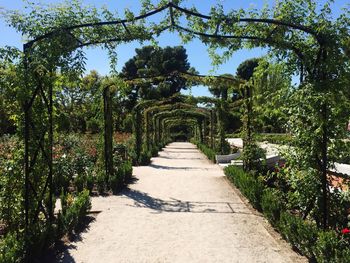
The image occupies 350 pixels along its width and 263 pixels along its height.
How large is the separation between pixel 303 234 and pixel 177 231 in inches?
73.9

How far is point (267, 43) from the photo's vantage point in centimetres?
516

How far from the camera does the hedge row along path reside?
14.3ft

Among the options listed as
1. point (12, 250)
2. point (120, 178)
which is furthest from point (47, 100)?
point (120, 178)

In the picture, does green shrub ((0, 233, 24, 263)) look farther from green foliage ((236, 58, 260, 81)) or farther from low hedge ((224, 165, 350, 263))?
green foliage ((236, 58, 260, 81))

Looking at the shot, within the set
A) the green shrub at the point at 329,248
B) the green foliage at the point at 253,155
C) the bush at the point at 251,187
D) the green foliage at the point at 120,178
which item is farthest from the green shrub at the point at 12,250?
the green foliage at the point at 253,155

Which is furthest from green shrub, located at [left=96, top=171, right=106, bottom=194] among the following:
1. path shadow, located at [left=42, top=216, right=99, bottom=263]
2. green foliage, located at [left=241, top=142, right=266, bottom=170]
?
green foliage, located at [left=241, top=142, right=266, bottom=170]

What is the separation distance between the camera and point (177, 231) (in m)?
5.35

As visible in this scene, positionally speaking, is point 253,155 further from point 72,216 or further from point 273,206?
point 72,216

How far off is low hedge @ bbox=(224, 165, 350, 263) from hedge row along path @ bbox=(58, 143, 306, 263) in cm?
16

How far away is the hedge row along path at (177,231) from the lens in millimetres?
4344

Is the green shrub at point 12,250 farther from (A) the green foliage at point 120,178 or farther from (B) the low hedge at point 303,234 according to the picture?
(A) the green foliage at point 120,178

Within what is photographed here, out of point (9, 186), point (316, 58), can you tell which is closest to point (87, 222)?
point (9, 186)

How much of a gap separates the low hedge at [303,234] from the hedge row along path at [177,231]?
16 centimetres

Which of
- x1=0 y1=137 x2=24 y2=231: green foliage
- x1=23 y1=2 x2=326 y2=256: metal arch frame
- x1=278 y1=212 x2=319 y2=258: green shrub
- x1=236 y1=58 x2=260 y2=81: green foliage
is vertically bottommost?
x1=278 y1=212 x2=319 y2=258: green shrub
